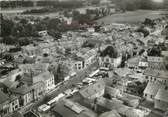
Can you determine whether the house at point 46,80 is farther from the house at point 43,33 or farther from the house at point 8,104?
the house at point 43,33

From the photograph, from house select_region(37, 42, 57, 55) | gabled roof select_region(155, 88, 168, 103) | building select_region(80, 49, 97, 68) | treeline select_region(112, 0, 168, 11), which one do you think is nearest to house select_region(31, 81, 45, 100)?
building select_region(80, 49, 97, 68)

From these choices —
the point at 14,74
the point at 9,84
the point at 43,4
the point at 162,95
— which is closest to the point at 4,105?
the point at 9,84

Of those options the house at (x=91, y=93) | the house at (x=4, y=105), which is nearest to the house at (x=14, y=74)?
the house at (x=4, y=105)

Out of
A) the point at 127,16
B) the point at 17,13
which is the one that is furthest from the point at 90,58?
the point at 17,13

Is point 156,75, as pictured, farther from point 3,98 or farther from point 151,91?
point 3,98

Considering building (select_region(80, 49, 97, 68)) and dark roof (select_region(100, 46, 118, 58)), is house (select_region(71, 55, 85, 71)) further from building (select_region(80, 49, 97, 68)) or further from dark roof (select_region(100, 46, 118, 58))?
dark roof (select_region(100, 46, 118, 58))
